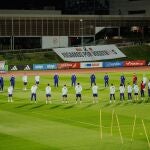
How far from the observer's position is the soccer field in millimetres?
32156

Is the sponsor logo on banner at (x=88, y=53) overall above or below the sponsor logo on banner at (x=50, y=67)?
above

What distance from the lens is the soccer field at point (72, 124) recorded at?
3216 cm

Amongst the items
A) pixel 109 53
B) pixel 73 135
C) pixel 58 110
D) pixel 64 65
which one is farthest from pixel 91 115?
pixel 109 53

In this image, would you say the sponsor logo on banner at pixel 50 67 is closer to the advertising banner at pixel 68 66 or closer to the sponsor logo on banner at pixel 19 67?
the advertising banner at pixel 68 66

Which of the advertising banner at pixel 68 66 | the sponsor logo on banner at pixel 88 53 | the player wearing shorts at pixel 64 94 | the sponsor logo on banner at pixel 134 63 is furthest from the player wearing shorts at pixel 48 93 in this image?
the sponsor logo on banner at pixel 88 53

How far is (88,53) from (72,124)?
6613cm

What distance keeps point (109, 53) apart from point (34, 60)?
15512 mm

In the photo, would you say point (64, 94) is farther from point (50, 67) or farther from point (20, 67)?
point (50, 67)

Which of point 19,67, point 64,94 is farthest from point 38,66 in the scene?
point 64,94

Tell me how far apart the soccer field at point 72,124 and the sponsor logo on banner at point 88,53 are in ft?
148

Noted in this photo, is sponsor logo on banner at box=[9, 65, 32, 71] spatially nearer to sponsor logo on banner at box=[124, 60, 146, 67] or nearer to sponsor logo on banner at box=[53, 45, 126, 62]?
sponsor logo on banner at box=[53, 45, 126, 62]

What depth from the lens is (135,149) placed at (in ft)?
100

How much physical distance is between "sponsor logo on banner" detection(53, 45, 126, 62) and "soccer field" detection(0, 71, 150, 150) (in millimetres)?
45194

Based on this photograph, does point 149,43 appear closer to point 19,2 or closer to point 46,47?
point 46,47
